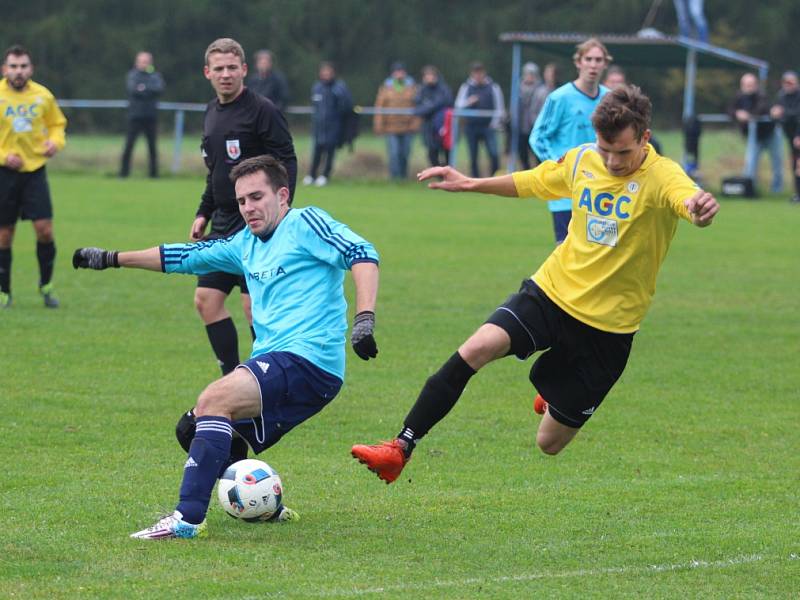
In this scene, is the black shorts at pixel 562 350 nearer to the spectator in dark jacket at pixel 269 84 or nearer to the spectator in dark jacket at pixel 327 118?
the spectator in dark jacket at pixel 269 84

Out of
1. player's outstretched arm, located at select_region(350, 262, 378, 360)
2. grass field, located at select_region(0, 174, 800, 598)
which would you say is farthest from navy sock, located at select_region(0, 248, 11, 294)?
player's outstretched arm, located at select_region(350, 262, 378, 360)

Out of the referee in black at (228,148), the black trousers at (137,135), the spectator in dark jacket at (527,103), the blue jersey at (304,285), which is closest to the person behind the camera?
the blue jersey at (304,285)

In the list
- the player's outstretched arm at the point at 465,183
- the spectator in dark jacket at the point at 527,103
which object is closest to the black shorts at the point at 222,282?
the player's outstretched arm at the point at 465,183

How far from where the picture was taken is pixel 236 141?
27.8 feet

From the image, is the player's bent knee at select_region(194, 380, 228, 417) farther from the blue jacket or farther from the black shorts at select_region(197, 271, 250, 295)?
the blue jacket

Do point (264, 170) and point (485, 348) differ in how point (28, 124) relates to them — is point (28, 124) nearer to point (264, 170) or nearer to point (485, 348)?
point (264, 170)

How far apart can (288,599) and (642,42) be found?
2251 cm

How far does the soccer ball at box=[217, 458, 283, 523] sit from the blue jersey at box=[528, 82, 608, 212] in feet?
17.5

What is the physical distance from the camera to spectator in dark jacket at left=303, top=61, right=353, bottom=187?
26.0 m

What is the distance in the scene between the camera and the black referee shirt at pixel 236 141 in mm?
8469

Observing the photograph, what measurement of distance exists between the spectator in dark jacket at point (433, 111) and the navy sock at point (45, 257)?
49.9 ft

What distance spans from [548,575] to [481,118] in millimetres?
22001

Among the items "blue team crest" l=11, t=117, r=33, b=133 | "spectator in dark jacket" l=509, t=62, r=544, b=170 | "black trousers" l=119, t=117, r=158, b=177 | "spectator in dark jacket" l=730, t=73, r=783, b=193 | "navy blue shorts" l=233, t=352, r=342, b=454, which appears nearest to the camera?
"navy blue shorts" l=233, t=352, r=342, b=454

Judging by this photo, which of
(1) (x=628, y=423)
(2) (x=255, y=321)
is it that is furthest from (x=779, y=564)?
(1) (x=628, y=423)
